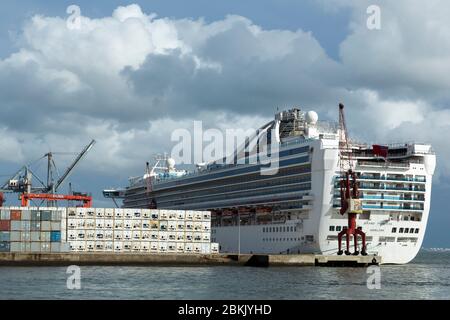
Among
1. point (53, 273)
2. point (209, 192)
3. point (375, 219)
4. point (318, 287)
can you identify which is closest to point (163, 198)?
point (209, 192)

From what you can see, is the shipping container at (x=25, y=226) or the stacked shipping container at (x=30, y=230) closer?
the stacked shipping container at (x=30, y=230)

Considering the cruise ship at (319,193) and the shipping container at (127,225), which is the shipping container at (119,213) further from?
the cruise ship at (319,193)

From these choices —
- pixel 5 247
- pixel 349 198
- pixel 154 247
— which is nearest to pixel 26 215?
pixel 5 247

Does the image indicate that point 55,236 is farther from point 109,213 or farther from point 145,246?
point 145,246

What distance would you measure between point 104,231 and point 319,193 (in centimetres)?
2969

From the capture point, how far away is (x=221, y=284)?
224 ft

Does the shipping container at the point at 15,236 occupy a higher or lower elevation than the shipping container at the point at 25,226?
lower

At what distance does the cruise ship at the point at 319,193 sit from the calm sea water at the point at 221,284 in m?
10.1

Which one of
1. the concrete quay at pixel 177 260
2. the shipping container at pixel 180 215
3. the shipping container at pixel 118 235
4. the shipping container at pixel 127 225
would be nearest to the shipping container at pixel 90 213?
the shipping container at pixel 118 235

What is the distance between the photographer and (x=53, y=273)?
8025 centimetres

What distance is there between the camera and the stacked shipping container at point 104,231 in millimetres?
102562

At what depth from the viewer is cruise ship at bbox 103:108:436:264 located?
98438 millimetres

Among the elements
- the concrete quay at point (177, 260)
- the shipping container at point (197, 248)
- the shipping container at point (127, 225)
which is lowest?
the concrete quay at point (177, 260)
